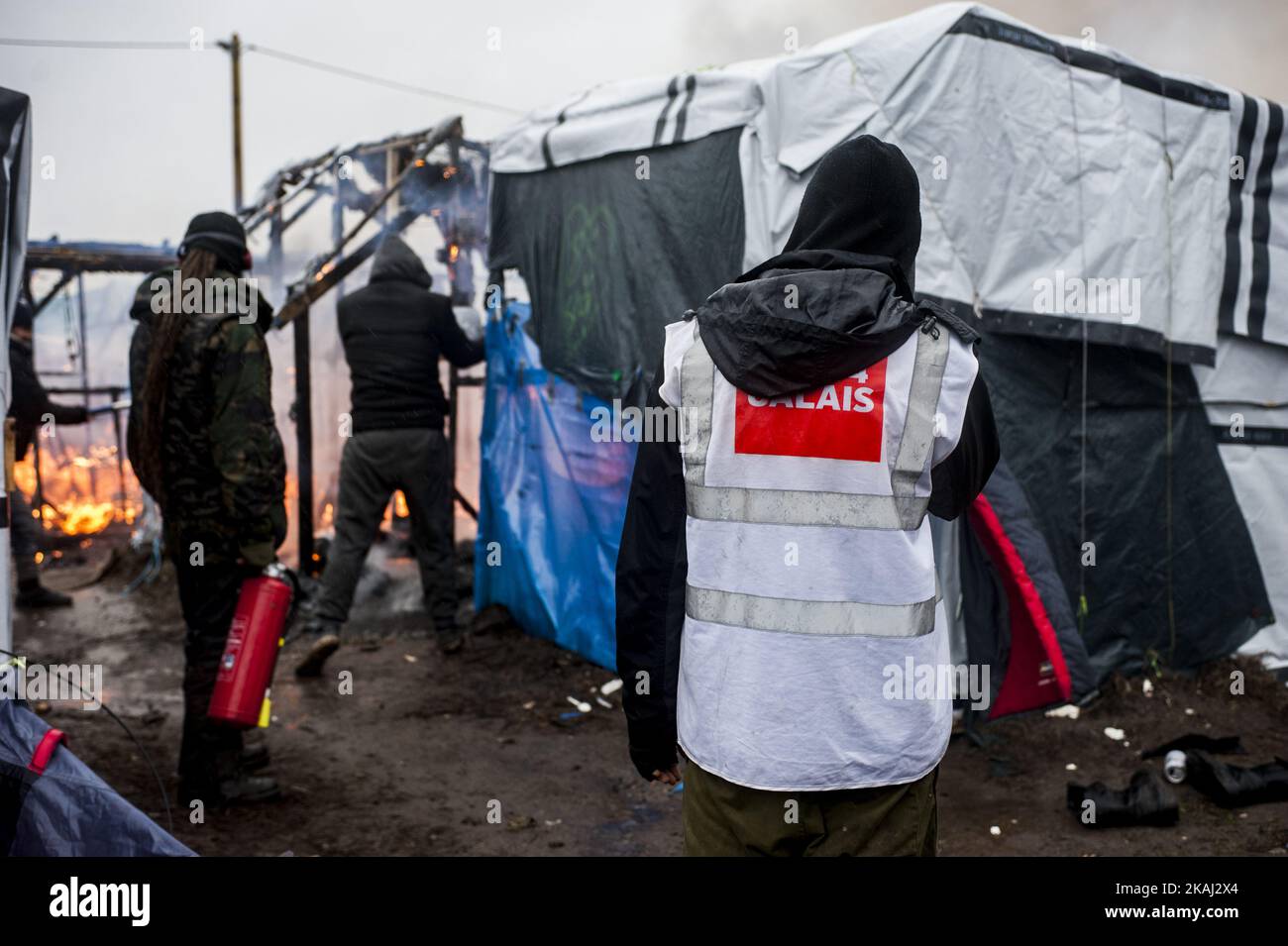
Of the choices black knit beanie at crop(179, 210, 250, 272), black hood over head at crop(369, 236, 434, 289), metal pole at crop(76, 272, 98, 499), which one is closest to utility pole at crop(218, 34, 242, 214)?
metal pole at crop(76, 272, 98, 499)

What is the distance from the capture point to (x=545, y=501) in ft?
21.1

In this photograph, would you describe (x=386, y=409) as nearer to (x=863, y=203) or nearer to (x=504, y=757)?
(x=504, y=757)

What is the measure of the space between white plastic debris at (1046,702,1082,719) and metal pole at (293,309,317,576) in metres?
4.93

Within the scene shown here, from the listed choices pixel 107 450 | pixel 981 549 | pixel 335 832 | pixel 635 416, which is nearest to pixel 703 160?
pixel 635 416

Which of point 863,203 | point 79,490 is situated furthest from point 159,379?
point 79,490

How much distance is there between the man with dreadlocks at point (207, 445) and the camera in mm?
3990

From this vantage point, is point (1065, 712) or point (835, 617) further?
point (1065, 712)

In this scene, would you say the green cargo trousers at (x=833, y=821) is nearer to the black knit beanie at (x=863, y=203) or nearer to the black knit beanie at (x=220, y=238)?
the black knit beanie at (x=863, y=203)

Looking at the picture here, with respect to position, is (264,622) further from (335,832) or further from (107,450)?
(107,450)

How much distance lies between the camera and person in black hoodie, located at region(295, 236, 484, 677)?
20.3ft

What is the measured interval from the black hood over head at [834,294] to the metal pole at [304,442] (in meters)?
5.76

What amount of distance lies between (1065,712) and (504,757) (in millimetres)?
2726
